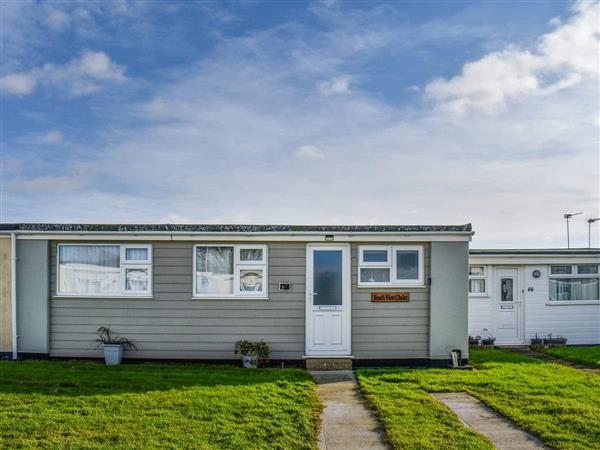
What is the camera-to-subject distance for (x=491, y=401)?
7.02 metres

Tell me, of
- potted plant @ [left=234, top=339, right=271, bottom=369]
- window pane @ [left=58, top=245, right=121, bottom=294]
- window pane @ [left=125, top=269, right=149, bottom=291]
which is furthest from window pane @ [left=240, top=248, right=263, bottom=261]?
window pane @ [left=58, top=245, right=121, bottom=294]

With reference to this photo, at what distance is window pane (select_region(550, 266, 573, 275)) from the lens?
14133mm

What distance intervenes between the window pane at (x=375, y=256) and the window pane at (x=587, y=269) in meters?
7.75

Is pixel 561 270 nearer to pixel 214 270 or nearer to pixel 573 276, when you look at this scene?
pixel 573 276

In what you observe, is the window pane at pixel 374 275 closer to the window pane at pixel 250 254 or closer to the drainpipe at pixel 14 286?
the window pane at pixel 250 254

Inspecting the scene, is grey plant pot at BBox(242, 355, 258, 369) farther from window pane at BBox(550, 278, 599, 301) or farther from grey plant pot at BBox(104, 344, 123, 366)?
window pane at BBox(550, 278, 599, 301)

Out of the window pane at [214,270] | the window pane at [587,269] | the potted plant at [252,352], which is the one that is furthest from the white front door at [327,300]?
the window pane at [587,269]

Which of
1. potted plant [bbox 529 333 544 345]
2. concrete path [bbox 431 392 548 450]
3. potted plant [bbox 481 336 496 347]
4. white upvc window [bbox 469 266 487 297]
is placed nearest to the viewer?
concrete path [bbox 431 392 548 450]

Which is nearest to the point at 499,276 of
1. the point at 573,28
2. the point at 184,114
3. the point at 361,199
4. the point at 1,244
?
the point at 361,199

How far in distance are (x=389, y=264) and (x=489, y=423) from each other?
4505mm

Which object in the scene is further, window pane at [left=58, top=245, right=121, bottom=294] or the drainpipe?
window pane at [left=58, top=245, right=121, bottom=294]

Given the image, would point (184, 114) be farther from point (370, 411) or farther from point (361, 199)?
point (370, 411)

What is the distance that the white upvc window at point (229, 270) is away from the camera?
33.7 ft

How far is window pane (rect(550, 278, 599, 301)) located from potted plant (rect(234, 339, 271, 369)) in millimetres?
9258
